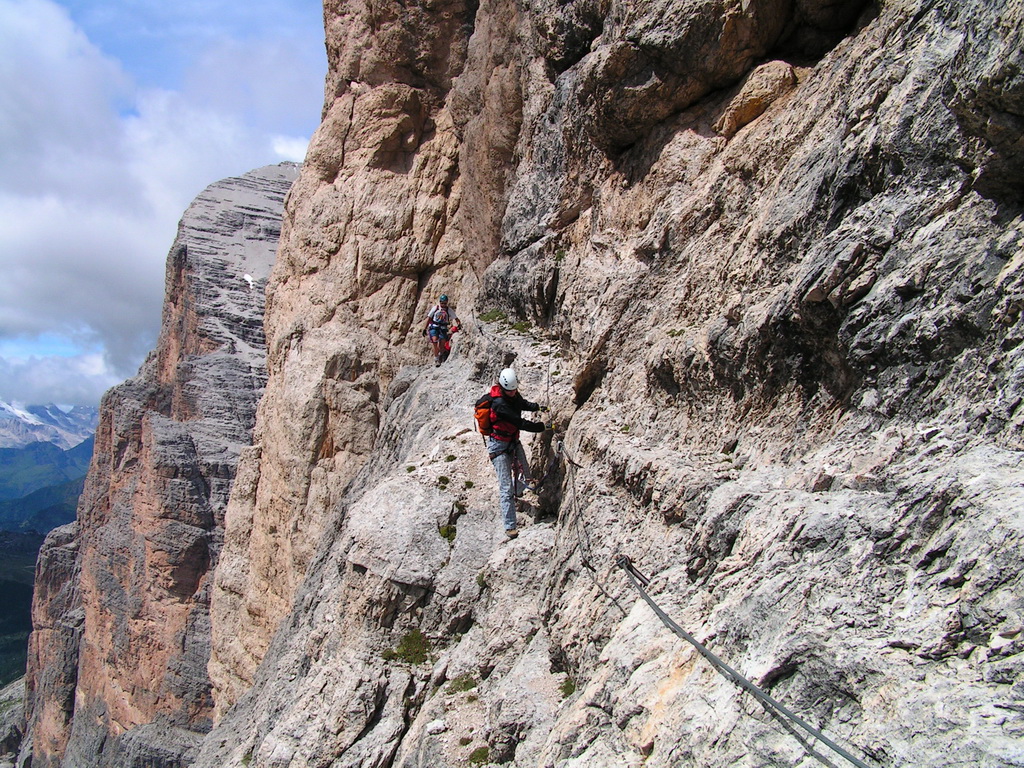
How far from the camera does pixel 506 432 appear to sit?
11430 mm

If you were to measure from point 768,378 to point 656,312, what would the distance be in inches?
116

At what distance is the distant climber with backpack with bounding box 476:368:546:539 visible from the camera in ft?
37.3

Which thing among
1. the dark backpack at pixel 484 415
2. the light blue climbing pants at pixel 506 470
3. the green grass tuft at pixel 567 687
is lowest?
the green grass tuft at pixel 567 687

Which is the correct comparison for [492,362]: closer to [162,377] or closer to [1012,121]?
[1012,121]

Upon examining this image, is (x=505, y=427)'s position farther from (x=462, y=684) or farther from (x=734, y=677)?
(x=734, y=677)

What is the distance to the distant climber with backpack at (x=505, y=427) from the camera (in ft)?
37.3

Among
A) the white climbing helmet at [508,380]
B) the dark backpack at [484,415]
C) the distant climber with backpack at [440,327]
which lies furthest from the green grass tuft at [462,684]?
the distant climber with backpack at [440,327]

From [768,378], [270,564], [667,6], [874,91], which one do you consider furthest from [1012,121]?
[270,564]

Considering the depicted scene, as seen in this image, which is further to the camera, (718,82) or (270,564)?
(270,564)

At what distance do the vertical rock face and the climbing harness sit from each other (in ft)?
148

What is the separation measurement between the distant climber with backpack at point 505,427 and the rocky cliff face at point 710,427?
23.1 inches

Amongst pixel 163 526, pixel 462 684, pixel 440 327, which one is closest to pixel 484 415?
pixel 462 684

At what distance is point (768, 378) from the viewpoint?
7387mm

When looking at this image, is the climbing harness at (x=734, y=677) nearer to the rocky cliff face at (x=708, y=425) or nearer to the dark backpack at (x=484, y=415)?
the rocky cliff face at (x=708, y=425)
